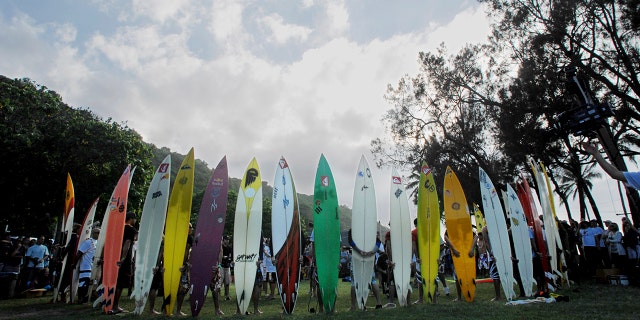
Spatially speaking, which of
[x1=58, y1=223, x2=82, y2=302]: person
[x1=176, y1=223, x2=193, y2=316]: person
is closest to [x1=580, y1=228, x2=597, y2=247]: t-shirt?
[x1=176, y1=223, x2=193, y2=316]: person

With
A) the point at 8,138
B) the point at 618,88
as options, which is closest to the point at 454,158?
the point at 618,88

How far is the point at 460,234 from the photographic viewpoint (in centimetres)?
727

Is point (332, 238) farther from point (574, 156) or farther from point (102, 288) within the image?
point (574, 156)

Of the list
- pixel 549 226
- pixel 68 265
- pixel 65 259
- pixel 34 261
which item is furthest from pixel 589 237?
pixel 34 261

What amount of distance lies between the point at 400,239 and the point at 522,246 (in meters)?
2.69

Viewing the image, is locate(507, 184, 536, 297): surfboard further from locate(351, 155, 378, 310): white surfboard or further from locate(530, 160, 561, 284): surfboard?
locate(351, 155, 378, 310): white surfboard

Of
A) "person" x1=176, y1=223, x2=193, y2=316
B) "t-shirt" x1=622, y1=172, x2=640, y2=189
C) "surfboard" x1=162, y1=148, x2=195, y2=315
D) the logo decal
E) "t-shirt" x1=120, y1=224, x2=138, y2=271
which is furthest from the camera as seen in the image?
the logo decal

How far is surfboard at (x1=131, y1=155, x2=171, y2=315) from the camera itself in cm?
607

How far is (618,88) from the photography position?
13695 mm

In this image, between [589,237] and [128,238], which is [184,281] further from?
[589,237]

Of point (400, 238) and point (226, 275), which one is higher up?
point (400, 238)

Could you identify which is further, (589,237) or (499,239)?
(589,237)

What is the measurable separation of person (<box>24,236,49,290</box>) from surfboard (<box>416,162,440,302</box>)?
1033cm

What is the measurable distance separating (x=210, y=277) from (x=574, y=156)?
18468 mm
